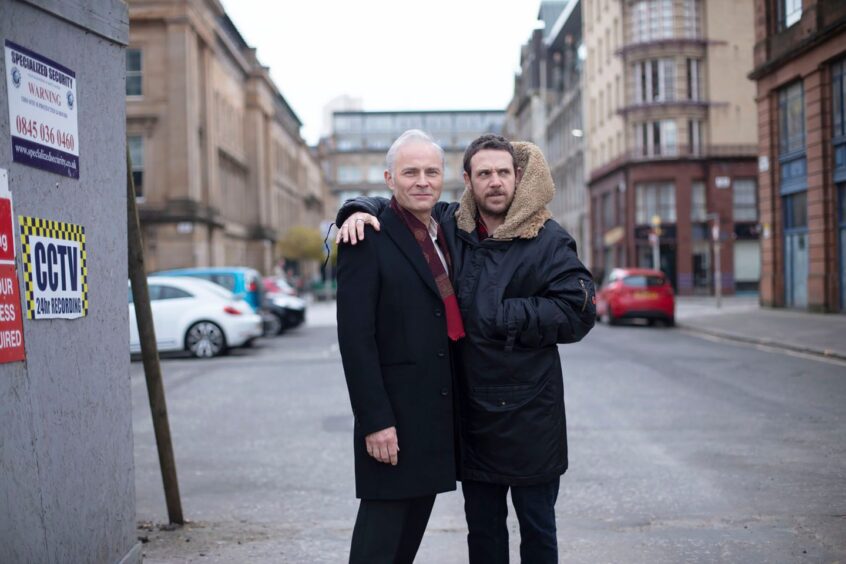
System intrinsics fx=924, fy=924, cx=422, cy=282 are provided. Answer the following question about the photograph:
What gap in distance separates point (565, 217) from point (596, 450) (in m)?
63.8

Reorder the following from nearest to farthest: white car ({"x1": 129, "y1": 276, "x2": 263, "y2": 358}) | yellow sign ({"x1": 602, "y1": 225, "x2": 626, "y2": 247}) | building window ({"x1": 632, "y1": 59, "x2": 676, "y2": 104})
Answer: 1. white car ({"x1": 129, "y1": 276, "x2": 263, "y2": 358})
2. building window ({"x1": 632, "y1": 59, "x2": 676, "y2": 104})
3. yellow sign ({"x1": 602, "y1": 225, "x2": 626, "y2": 247})

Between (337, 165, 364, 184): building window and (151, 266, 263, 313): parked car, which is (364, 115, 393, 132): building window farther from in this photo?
(151, 266, 263, 313): parked car

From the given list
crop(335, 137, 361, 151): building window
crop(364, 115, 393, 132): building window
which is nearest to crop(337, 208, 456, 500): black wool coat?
crop(335, 137, 361, 151): building window

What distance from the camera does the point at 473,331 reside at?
3.56 metres

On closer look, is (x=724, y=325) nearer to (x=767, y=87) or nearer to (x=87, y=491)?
(x=767, y=87)

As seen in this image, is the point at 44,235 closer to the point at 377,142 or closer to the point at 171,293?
the point at 171,293

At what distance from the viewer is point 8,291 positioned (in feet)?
10.4

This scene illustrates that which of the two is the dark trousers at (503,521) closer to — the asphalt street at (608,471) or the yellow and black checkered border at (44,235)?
the asphalt street at (608,471)

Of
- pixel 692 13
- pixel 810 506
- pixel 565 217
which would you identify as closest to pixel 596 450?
pixel 810 506

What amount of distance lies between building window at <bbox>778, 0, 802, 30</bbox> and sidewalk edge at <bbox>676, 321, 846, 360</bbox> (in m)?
9.08

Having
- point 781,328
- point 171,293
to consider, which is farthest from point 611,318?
point 171,293

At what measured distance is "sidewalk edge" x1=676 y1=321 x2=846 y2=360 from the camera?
14320mm

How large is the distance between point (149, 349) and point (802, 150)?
23863 millimetres

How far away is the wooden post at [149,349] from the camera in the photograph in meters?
4.94
